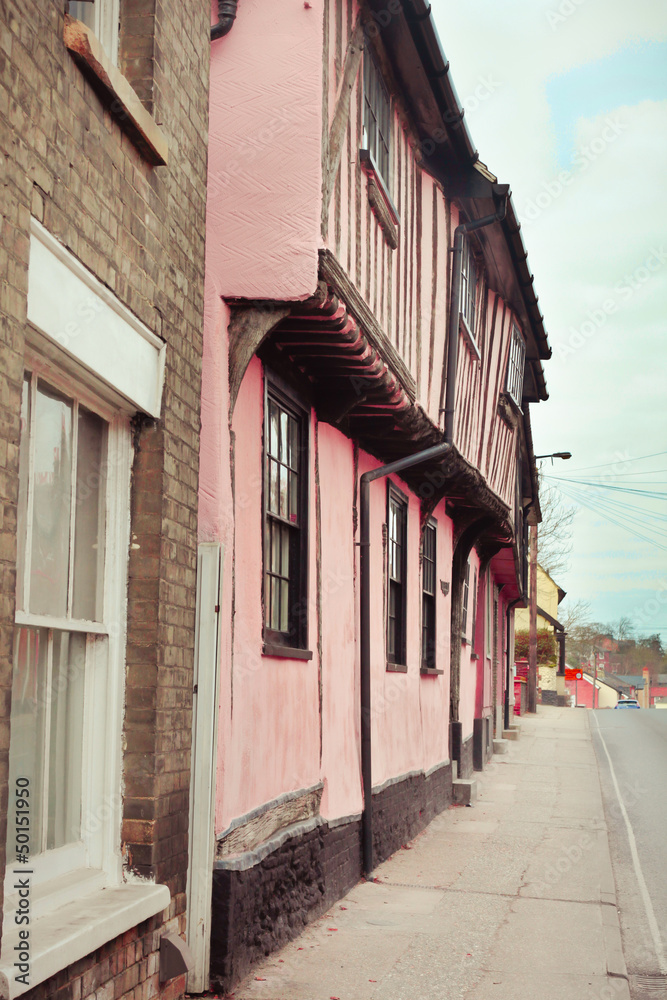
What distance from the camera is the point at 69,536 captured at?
418 cm

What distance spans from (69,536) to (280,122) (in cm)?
296

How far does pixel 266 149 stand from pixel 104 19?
1.51 metres

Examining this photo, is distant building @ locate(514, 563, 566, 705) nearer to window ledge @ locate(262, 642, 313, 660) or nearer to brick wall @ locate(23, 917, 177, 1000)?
window ledge @ locate(262, 642, 313, 660)

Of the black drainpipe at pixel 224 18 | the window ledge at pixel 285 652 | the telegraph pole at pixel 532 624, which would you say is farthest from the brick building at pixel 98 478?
the telegraph pole at pixel 532 624

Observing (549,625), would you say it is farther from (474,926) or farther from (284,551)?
(284,551)

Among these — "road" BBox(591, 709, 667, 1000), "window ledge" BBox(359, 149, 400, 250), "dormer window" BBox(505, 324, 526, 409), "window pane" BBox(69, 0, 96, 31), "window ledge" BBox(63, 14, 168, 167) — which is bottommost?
"road" BBox(591, 709, 667, 1000)

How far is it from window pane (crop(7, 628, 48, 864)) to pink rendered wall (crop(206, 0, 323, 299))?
2578 mm

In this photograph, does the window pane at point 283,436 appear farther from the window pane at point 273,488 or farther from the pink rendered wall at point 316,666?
the pink rendered wall at point 316,666

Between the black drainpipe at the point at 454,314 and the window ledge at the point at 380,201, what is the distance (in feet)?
7.24

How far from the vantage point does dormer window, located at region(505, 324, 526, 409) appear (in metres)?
14.3

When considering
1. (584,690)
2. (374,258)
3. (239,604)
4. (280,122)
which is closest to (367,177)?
(374,258)

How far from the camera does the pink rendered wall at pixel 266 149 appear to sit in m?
5.78

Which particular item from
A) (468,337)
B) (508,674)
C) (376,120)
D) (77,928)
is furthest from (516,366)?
(508,674)

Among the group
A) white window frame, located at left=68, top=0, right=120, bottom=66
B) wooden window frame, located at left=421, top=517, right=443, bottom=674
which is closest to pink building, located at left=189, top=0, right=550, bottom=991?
wooden window frame, located at left=421, top=517, right=443, bottom=674
